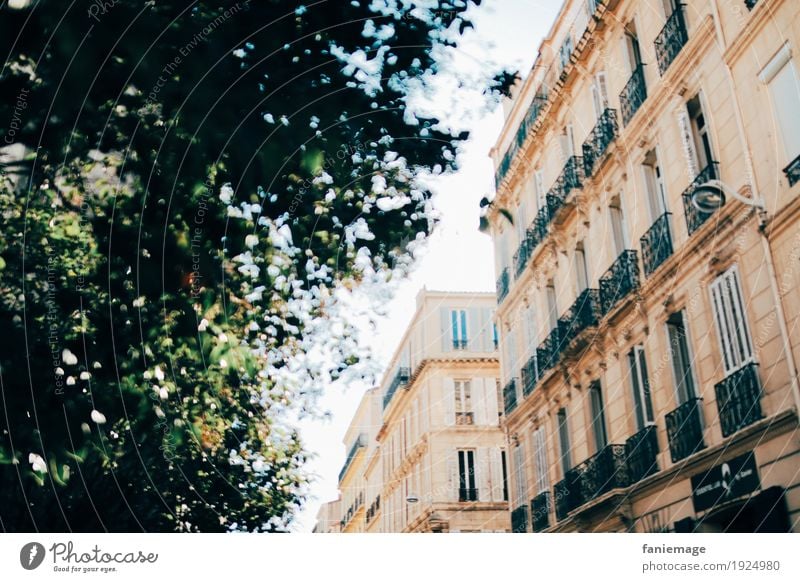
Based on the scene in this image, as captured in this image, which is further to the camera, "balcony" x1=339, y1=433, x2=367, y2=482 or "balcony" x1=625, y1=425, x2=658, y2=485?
"balcony" x1=625, y1=425, x2=658, y2=485

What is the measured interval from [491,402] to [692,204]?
8.34m

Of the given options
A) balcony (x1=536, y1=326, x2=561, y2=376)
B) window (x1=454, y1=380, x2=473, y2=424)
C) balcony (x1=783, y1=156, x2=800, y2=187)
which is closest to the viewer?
balcony (x1=783, y1=156, x2=800, y2=187)

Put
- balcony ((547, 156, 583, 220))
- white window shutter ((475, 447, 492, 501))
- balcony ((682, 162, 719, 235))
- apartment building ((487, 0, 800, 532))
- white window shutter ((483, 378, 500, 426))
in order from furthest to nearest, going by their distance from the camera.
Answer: white window shutter ((483, 378, 500, 426)) < white window shutter ((475, 447, 492, 501)) < balcony ((547, 156, 583, 220)) < balcony ((682, 162, 719, 235)) < apartment building ((487, 0, 800, 532))

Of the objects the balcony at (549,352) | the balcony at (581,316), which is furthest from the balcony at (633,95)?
the balcony at (549,352)

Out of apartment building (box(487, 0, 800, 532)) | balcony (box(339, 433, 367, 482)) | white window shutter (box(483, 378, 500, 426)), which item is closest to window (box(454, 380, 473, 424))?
white window shutter (box(483, 378, 500, 426))

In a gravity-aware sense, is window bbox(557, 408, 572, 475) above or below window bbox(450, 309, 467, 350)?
below

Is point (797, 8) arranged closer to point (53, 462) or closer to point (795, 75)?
point (795, 75)

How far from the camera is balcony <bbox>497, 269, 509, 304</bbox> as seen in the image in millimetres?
14625

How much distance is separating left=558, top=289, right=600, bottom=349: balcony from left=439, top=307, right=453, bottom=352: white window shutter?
5.35 ft

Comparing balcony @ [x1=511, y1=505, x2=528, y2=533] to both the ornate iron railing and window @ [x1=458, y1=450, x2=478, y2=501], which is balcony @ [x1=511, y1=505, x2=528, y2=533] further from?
the ornate iron railing

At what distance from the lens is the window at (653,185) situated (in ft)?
35.5

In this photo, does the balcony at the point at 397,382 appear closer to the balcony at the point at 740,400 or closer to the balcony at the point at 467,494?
the balcony at the point at 740,400

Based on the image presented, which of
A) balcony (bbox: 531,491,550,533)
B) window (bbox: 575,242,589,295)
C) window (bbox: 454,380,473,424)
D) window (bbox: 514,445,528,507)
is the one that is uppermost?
window (bbox: 575,242,589,295)

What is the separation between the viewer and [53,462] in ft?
20.2
